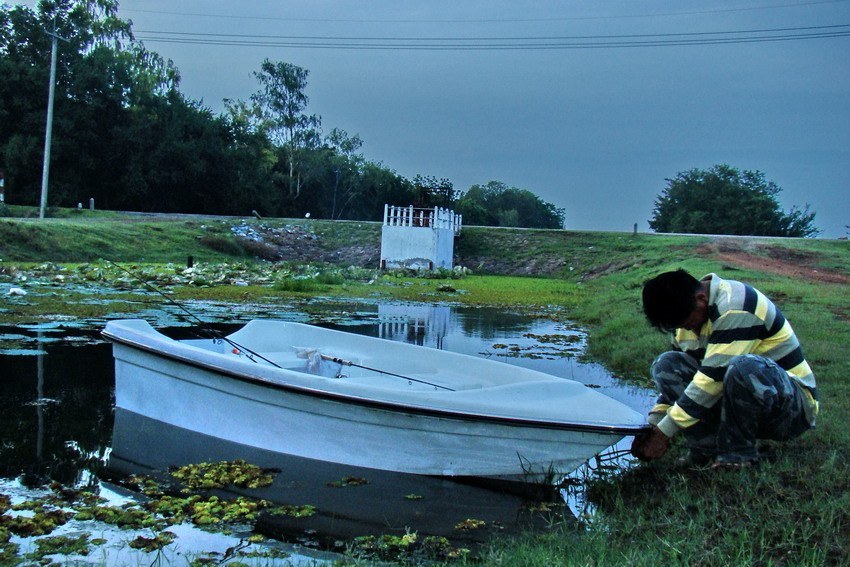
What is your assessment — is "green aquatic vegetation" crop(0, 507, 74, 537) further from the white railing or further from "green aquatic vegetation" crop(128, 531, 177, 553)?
the white railing

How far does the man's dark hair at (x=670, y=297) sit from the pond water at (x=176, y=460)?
149 cm

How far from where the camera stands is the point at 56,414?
23.9ft

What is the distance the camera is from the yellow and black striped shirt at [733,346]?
15.2 ft

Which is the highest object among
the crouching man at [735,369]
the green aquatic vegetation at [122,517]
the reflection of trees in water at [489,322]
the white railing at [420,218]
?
the white railing at [420,218]

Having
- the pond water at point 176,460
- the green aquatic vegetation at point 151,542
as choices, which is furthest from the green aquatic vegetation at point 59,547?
the pond water at point 176,460

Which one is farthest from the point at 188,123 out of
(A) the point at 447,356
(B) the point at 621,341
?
(A) the point at 447,356

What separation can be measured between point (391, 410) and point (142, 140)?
41.7 m

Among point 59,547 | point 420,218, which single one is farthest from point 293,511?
point 420,218

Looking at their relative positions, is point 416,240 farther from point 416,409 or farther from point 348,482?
point 416,409

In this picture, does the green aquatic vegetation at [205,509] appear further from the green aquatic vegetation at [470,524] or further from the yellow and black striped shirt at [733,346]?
the yellow and black striped shirt at [733,346]

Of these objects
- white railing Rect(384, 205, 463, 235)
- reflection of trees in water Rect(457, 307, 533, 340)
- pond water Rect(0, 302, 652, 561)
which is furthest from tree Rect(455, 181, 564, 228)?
pond water Rect(0, 302, 652, 561)

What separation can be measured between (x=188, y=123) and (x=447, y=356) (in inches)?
1710

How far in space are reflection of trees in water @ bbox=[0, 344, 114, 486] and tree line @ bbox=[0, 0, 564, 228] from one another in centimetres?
2945

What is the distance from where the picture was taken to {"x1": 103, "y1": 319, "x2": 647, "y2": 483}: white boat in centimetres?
525
